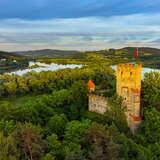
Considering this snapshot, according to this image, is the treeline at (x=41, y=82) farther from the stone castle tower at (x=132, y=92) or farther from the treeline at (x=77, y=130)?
the stone castle tower at (x=132, y=92)

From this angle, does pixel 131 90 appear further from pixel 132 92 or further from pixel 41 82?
pixel 41 82

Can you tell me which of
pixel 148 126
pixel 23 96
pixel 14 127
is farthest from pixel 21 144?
pixel 23 96

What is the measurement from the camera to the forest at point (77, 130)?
46.2 m

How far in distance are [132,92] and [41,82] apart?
48858 mm

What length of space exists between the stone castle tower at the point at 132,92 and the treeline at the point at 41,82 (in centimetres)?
3705

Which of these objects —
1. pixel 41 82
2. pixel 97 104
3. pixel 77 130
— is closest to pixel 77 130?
pixel 77 130

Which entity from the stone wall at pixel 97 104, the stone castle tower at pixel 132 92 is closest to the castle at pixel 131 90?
the stone castle tower at pixel 132 92

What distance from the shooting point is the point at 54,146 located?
48.5m

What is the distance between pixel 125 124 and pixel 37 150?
13.9m

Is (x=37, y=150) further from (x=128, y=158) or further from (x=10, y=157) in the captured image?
(x=128, y=158)

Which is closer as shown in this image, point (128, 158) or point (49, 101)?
point (128, 158)

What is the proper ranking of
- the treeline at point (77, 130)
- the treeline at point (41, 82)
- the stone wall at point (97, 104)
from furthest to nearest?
the treeline at point (41, 82)
the stone wall at point (97, 104)
the treeline at point (77, 130)

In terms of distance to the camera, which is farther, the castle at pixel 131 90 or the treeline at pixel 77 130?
the castle at pixel 131 90

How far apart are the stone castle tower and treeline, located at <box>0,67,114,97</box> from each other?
37049 mm
